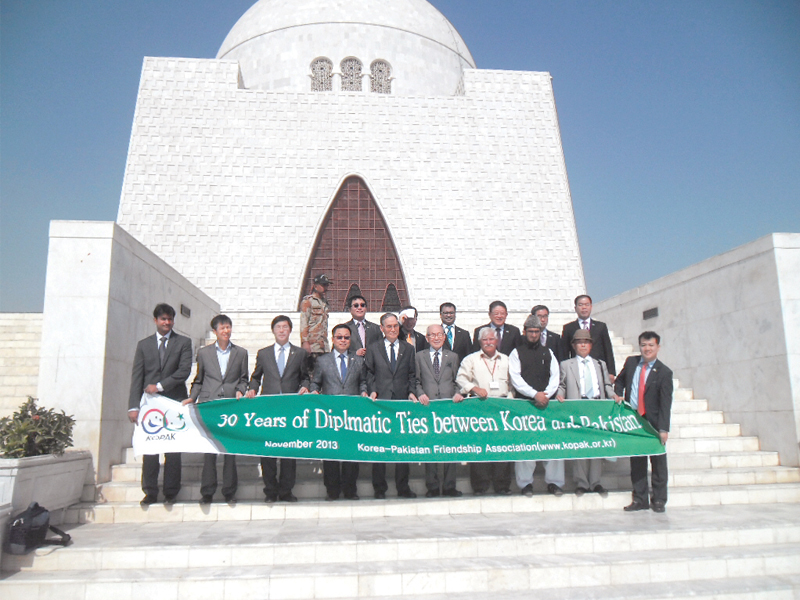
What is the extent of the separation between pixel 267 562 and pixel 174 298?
446 centimetres

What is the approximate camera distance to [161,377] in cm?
471

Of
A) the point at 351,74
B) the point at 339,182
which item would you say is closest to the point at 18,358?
the point at 339,182

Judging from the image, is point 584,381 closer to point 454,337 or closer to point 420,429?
point 454,337

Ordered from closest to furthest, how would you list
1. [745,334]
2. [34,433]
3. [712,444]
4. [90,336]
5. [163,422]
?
[34,433], [163,422], [90,336], [712,444], [745,334]

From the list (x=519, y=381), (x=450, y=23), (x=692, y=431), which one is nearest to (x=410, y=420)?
(x=519, y=381)

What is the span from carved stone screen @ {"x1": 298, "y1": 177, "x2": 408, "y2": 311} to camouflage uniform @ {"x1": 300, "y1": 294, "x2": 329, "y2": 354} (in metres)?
8.17

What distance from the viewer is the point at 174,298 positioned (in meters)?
7.36

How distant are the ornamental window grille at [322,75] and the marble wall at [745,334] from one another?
12.2 meters

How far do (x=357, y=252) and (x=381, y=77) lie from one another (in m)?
6.08

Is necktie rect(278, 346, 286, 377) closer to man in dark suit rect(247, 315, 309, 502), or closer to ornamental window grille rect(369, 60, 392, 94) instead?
man in dark suit rect(247, 315, 309, 502)

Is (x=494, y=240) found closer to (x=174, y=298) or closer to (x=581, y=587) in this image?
(x=174, y=298)

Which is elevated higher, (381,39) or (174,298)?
(381,39)

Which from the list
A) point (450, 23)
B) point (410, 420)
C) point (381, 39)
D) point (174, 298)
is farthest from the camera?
point (450, 23)

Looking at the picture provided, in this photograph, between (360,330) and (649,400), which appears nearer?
(649,400)
